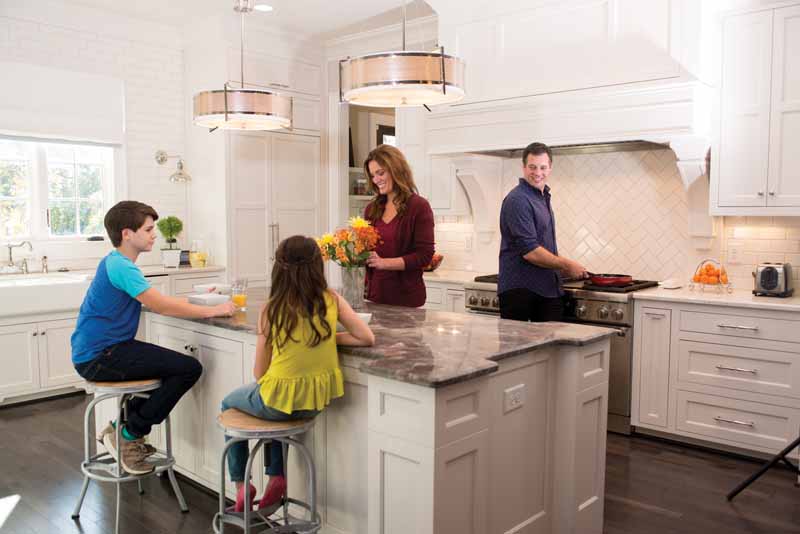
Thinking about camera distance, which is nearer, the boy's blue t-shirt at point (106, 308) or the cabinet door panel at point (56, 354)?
the boy's blue t-shirt at point (106, 308)

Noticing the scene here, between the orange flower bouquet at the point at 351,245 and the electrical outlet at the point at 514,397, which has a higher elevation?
the orange flower bouquet at the point at 351,245

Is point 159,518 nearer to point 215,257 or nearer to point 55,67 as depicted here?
point 215,257

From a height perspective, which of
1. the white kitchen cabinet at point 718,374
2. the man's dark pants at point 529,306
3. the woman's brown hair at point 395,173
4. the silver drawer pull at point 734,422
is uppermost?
the woman's brown hair at point 395,173

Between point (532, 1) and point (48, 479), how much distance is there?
13.2ft

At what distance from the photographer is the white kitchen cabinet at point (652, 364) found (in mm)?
4156

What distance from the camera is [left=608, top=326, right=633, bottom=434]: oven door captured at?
167 inches

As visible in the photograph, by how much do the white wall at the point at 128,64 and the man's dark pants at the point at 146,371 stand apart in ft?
10.1

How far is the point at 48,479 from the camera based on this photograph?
3.62 metres

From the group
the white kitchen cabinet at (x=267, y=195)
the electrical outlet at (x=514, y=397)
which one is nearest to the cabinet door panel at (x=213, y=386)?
the electrical outlet at (x=514, y=397)

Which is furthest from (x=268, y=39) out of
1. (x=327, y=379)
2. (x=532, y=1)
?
(x=327, y=379)

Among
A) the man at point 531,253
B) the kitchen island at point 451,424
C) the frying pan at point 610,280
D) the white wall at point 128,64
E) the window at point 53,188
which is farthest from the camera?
the window at point 53,188

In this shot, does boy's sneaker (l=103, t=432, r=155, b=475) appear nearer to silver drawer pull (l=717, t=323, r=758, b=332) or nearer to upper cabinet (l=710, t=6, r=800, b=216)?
silver drawer pull (l=717, t=323, r=758, b=332)

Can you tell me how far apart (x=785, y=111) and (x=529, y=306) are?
1803mm

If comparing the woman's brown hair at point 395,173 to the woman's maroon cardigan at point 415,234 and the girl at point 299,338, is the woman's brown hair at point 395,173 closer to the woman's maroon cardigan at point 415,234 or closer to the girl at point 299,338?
the woman's maroon cardigan at point 415,234
